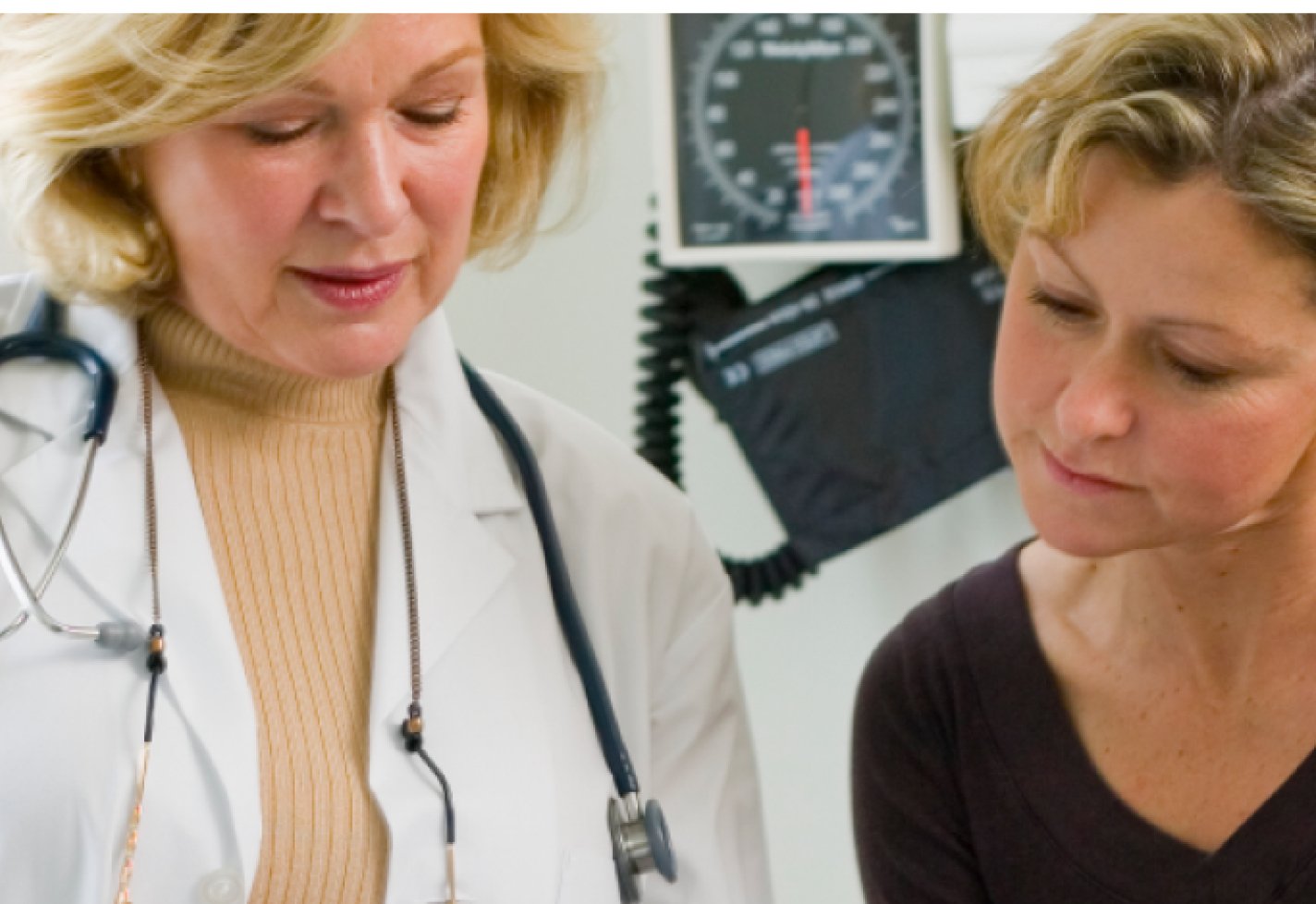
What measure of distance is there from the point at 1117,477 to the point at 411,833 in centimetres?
39

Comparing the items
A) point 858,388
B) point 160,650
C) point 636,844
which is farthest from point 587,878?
→ point 858,388

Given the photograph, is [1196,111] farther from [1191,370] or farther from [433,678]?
[433,678]

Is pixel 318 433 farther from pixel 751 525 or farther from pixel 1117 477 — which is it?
pixel 751 525

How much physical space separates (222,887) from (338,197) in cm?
33

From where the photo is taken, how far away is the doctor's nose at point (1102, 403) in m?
0.81

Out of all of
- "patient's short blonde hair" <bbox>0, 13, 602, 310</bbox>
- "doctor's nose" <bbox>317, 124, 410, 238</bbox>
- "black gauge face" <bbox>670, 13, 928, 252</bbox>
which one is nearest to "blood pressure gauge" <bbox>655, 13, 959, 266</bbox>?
"black gauge face" <bbox>670, 13, 928, 252</bbox>

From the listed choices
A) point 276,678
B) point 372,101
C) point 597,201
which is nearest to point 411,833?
point 276,678

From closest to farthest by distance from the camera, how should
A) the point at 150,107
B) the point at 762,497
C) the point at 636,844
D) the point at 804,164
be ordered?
the point at 150,107 < the point at 636,844 < the point at 804,164 < the point at 762,497

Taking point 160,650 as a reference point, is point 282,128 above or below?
above

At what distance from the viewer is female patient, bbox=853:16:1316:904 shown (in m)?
0.79

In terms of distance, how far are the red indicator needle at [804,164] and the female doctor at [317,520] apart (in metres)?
0.32

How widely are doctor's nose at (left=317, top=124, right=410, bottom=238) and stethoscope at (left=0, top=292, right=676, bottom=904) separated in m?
0.16

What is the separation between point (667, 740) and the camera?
975mm

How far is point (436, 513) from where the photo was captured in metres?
0.92
